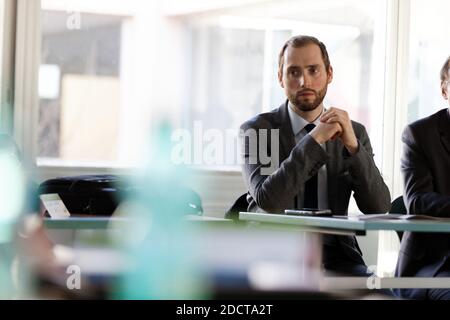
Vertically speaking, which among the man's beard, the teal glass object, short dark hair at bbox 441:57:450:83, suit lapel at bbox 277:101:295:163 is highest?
short dark hair at bbox 441:57:450:83

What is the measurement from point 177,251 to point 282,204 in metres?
0.70

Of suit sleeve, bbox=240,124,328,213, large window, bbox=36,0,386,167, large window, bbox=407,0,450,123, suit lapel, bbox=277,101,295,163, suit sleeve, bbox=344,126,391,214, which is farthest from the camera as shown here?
large window, bbox=407,0,450,123

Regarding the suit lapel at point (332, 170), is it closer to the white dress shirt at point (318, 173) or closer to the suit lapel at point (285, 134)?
the white dress shirt at point (318, 173)

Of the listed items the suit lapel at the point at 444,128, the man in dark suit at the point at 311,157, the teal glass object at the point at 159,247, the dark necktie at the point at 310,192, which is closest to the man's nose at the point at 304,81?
the man in dark suit at the point at 311,157

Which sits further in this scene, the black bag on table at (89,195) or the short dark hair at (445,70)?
the short dark hair at (445,70)

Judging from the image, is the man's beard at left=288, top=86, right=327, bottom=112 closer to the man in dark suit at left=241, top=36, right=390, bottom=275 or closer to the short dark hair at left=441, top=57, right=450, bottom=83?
the man in dark suit at left=241, top=36, right=390, bottom=275

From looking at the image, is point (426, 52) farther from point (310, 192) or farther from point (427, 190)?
point (310, 192)

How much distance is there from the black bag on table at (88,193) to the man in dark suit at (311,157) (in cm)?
47

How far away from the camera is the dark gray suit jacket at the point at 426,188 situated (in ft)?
9.62

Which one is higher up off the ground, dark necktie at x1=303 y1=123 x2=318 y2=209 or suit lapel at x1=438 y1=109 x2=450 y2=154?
suit lapel at x1=438 y1=109 x2=450 y2=154

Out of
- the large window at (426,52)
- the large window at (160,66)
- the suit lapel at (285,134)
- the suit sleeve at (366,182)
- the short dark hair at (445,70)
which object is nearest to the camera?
the suit sleeve at (366,182)

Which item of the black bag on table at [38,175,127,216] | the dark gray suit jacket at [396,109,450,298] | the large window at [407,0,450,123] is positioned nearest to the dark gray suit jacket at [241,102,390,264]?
the dark gray suit jacket at [396,109,450,298]

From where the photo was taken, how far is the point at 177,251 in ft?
11.2

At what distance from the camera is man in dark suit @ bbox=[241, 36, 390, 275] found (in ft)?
9.39
